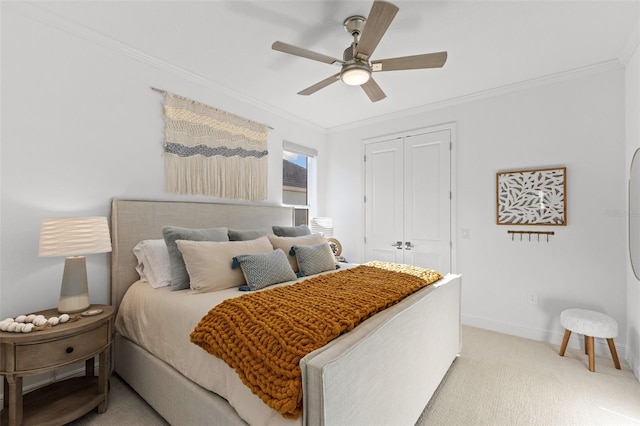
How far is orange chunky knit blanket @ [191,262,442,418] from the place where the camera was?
110cm

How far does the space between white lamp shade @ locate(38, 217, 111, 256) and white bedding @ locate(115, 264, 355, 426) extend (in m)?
0.49

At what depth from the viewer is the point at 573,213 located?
113 inches

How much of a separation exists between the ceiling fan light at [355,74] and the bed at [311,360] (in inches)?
62.4

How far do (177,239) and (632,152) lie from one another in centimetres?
380

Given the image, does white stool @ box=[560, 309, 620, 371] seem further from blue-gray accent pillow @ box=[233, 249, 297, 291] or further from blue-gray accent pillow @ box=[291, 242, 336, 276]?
blue-gray accent pillow @ box=[233, 249, 297, 291]

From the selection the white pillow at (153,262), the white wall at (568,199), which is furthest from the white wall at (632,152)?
the white pillow at (153,262)

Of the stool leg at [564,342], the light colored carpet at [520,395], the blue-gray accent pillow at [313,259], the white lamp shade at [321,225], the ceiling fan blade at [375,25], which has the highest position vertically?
the ceiling fan blade at [375,25]

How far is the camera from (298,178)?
4.38 metres

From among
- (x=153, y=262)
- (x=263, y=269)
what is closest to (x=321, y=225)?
(x=263, y=269)

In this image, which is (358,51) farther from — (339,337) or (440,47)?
(339,337)

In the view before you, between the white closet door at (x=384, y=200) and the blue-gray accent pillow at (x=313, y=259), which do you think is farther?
the white closet door at (x=384, y=200)

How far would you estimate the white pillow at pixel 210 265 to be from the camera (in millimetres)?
2045

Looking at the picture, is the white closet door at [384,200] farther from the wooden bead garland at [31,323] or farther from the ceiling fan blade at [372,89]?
the wooden bead garland at [31,323]

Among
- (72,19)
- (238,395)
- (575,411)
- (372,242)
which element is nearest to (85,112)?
(72,19)
